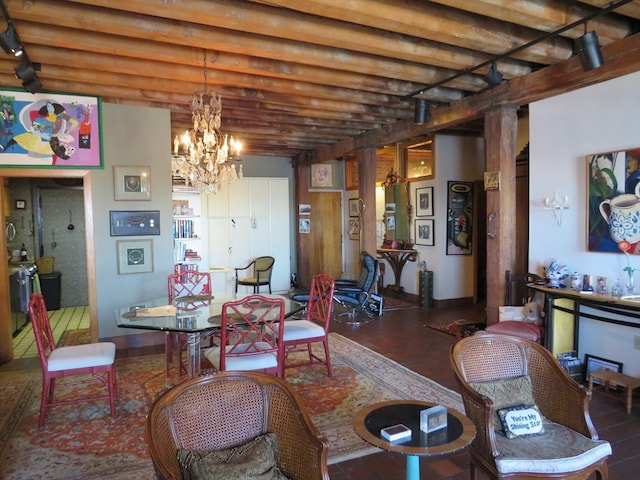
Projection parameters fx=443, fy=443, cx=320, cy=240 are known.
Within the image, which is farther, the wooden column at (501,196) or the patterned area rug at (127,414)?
the wooden column at (501,196)

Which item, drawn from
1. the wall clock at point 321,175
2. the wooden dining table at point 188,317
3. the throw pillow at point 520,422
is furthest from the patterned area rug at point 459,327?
the wall clock at point 321,175

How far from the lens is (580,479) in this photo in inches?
77.8

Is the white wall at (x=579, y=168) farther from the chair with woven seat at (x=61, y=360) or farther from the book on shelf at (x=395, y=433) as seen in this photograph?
the chair with woven seat at (x=61, y=360)

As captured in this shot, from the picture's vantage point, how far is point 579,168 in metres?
4.15

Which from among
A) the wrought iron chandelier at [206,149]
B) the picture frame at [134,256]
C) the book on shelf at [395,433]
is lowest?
the book on shelf at [395,433]

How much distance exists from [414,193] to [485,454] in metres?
6.04

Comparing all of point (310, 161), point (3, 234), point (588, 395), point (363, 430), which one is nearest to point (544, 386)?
point (588, 395)

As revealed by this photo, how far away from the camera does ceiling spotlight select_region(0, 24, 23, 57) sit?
3.10m

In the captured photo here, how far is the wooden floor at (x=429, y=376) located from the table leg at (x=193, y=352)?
1.61 meters

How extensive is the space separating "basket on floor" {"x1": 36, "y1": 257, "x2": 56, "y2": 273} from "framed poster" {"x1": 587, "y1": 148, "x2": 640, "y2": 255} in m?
7.98

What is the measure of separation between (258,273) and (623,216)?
588 cm

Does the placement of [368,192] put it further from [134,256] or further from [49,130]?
[49,130]

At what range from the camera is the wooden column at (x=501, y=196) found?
465 cm

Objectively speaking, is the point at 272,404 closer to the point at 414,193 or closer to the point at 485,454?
the point at 485,454
